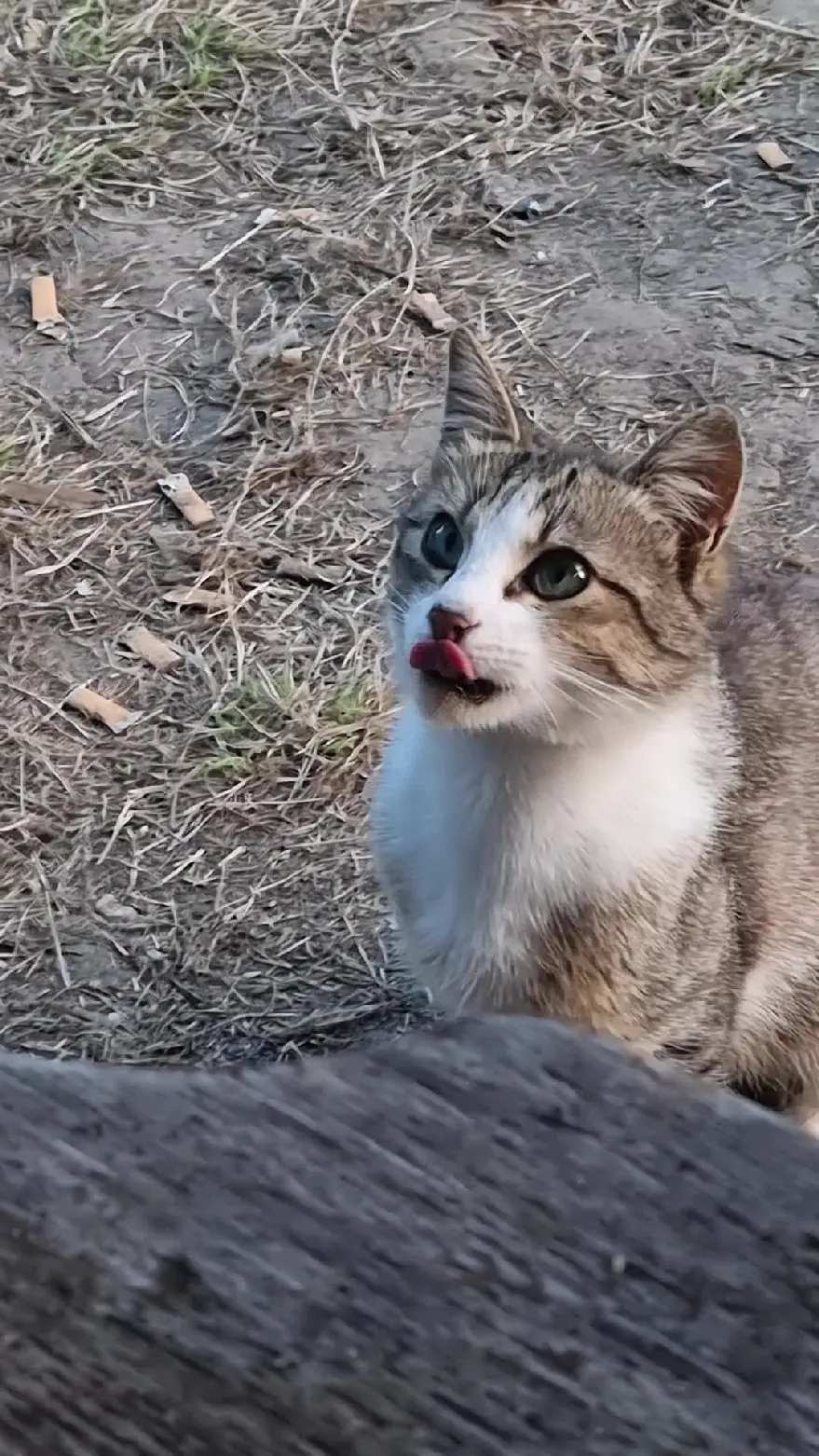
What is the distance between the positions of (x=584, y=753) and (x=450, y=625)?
265 mm

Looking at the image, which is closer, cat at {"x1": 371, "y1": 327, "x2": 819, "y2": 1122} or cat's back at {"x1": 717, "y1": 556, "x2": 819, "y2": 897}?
cat at {"x1": 371, "y1": 327, "x2": 819, "y2": 1122}

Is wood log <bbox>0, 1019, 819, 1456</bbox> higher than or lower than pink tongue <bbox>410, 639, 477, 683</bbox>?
higher

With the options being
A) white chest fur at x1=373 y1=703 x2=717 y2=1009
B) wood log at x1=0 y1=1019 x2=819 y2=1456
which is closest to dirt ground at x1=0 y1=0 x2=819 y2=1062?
white chest fur at x1=373 y1=703 x2=717 y2=1009

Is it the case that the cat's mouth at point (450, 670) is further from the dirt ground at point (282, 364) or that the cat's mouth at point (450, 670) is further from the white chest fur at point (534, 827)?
the dirt ground at point (282, 364)

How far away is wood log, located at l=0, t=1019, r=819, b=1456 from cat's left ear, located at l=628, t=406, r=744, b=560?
3.20 ft

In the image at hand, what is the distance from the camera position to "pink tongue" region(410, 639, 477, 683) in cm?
170

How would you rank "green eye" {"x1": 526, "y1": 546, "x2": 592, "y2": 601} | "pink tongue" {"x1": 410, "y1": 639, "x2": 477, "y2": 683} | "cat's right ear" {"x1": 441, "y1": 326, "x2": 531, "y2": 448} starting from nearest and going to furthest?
"pink tongue" {"x1": 410, "y1": 639, "x2": 477, "y2": 683} < "green eye" {"x1": 526, "y1": 546, "x2": 592, "y2": 601} < "cat's right ear" {"x1": 441, "y1": 326, "x2": 531, "y2": 448}

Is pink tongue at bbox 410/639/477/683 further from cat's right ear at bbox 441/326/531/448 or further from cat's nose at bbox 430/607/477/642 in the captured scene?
cat's right ear at bbox 441/326/531/448

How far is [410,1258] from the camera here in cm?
92

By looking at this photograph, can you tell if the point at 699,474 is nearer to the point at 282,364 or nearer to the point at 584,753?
the point at 584,753

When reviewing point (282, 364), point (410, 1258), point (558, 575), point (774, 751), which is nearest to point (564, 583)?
point (558, 575)

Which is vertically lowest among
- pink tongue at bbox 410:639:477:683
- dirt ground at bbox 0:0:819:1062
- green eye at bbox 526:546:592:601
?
dirt ground at bbox 0:0:819:1062

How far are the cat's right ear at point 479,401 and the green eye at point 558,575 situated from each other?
11.6 inches

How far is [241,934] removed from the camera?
2.55m
